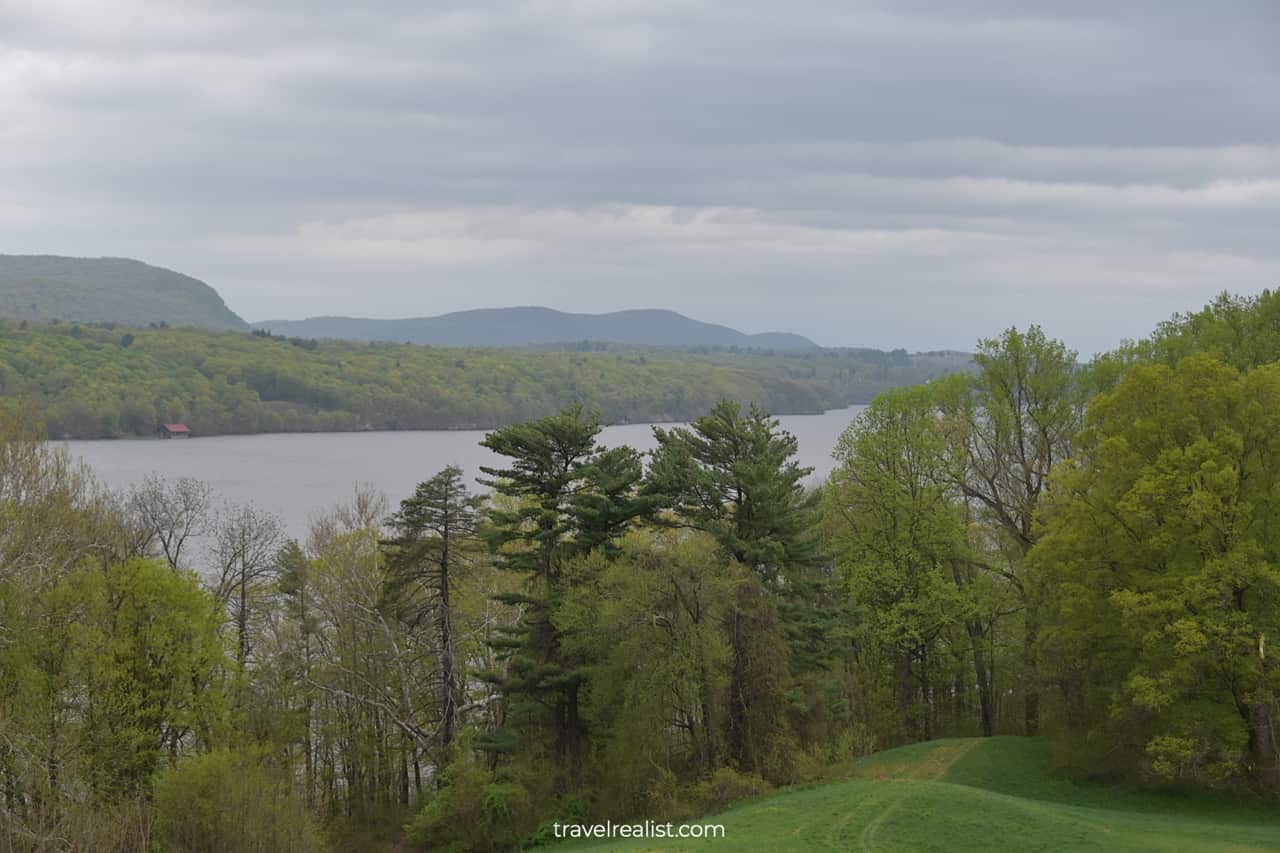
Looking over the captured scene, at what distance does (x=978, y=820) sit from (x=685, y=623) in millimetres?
7869

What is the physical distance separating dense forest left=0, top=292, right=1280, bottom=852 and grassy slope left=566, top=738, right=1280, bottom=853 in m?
1.09

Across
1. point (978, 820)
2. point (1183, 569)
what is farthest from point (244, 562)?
point (1183, 569)

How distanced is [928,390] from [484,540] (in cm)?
1640

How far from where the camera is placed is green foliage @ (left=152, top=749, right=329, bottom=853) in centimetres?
2277

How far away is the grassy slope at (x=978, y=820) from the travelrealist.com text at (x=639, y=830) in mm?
418

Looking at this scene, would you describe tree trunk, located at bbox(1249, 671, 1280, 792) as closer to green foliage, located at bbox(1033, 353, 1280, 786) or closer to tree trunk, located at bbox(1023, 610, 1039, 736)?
green foliage, located at bbox(1033, 353, 1280, 786)

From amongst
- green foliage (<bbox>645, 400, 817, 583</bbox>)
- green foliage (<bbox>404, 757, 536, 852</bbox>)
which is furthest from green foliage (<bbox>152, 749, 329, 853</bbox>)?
green foliage (<bbox>645, 400, 817, 583</bbox>)

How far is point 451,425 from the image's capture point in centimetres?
16062

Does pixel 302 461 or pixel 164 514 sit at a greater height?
pixel 302 461

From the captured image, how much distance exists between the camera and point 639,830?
23.1 m

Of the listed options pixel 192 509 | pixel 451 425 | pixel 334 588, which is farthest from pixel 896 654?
pixel 451 425

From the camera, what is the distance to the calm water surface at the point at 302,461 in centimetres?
7712

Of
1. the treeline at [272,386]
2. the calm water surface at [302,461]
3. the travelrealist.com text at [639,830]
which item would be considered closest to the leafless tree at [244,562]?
the travelrealist.com text at [639,830]

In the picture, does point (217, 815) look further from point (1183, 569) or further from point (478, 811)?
point (1183, 569)
